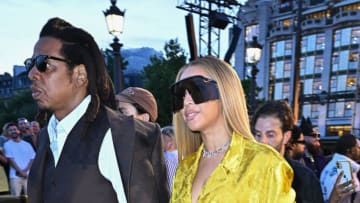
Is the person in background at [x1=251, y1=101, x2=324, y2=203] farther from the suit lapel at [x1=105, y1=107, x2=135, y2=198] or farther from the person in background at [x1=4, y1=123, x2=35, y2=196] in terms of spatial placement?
the person in background at [x1=4, y1=123, x2=35, y2=196]

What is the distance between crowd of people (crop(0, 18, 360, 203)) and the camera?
1.61m

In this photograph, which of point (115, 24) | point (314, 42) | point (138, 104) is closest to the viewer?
point (138, 104)

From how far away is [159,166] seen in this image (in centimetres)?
176

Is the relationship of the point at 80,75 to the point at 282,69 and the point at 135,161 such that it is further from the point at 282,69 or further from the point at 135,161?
the point at 282,69

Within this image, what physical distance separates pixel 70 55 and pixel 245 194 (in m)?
0.99

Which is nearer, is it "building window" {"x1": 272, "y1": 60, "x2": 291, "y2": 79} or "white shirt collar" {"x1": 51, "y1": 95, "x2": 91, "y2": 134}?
"white shirt collar" {"x1": 51, "y1": 95, "x2": 91, "y2": 134}

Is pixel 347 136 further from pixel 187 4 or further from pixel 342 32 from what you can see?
pixel 342 32

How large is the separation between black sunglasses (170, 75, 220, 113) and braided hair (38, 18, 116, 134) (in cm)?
42

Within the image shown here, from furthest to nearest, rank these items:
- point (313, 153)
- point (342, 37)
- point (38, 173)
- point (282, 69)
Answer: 1. point (282, 69)
2. point (342, 37)
3. point (313, 153)
4. point (38, 173)

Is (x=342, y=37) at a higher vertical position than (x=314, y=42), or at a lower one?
higher

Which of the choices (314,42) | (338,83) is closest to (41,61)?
(338,83)

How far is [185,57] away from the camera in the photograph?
21906 mm

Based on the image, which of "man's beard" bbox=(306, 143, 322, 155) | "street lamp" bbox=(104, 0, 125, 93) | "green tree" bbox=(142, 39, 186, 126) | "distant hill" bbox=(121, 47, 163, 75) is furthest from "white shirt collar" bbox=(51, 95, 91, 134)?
"distant hill" bbox=(121, 47, 163, 75)

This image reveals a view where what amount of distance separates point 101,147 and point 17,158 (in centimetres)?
688
